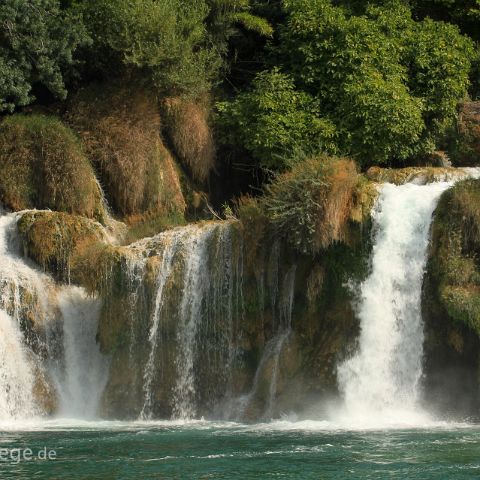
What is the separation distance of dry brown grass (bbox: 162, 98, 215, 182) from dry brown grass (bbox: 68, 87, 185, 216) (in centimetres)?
38

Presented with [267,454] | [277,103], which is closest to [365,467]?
[267,454]

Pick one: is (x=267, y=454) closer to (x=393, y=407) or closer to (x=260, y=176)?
(x=393, y=407)

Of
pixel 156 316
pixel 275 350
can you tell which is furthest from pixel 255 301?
pixel 156 316

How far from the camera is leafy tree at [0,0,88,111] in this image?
2672 centimetres

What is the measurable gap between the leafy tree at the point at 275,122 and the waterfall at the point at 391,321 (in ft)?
16.0

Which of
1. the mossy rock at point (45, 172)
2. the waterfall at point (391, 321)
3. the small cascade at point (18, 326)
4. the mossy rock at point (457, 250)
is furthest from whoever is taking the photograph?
the mossy rock at point (45, 172)

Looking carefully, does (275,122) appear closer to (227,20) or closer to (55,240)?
(227,20)

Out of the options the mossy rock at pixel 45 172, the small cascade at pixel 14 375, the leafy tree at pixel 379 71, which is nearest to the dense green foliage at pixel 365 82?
the leafy tree at pixel 379 71

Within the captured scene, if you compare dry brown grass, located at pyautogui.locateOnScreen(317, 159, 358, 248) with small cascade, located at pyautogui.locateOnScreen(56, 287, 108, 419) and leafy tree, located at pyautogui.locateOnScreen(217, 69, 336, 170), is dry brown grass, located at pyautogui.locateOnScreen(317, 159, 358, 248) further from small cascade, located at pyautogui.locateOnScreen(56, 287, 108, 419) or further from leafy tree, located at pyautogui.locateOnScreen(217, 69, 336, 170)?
small cascade, located at pyautogui.locateOnScreen(56, 287, 108, 419)

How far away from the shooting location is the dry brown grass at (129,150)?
88.1ft

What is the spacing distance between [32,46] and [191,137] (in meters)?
4.38

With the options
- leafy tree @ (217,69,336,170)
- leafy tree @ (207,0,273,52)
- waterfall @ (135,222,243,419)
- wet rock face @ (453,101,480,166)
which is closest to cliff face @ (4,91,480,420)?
waterfall @ (135,222,243,419)

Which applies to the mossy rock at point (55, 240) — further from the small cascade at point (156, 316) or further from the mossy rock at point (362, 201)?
the mossy rock at point (362, 201)

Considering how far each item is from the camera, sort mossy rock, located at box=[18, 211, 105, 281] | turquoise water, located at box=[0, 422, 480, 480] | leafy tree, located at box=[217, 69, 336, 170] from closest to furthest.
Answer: turquoise water, located at box=[0, 422, 480, 480], mossy rock, located at box=[18, 211, 105, 281], leafy tree, located at box=[217, 69, 336, 170]
